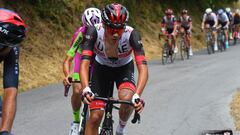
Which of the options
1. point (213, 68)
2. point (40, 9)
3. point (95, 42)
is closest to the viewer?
point (95, 42)

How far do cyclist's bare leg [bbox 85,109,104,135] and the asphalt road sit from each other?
89.8 inches

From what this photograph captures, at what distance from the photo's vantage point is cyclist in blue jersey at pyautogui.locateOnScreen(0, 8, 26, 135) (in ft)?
10.2

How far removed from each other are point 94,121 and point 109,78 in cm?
70

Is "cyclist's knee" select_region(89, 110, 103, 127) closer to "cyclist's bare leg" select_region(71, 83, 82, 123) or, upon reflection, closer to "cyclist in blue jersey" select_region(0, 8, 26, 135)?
"cyclist's bare leg" select_region(71, 83, 82, 123)

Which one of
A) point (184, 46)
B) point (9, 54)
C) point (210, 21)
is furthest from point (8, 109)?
point (210, 21)

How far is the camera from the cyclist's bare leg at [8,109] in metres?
3.21

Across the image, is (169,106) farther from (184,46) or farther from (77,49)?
(184,46)

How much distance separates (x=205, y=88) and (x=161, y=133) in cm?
482

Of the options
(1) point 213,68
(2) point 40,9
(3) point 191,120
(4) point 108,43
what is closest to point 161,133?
(3) point 191,120

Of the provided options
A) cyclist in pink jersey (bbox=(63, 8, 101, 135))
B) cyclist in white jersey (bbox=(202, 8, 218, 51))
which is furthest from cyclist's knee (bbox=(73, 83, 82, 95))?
cyclist in white jersey (bbox=(202, 8, 218, 51))

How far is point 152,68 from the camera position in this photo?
16641 millimetres

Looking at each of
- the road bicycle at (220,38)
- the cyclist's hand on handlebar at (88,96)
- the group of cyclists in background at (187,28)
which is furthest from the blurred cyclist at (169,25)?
the cyclist's hand on handlebar at (88,96)

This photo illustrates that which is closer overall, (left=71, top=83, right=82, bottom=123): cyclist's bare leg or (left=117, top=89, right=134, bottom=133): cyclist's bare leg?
(left=117, top=89, right=134, bottom=133): cyclist's bare leg

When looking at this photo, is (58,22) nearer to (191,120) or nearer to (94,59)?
(191,120)
